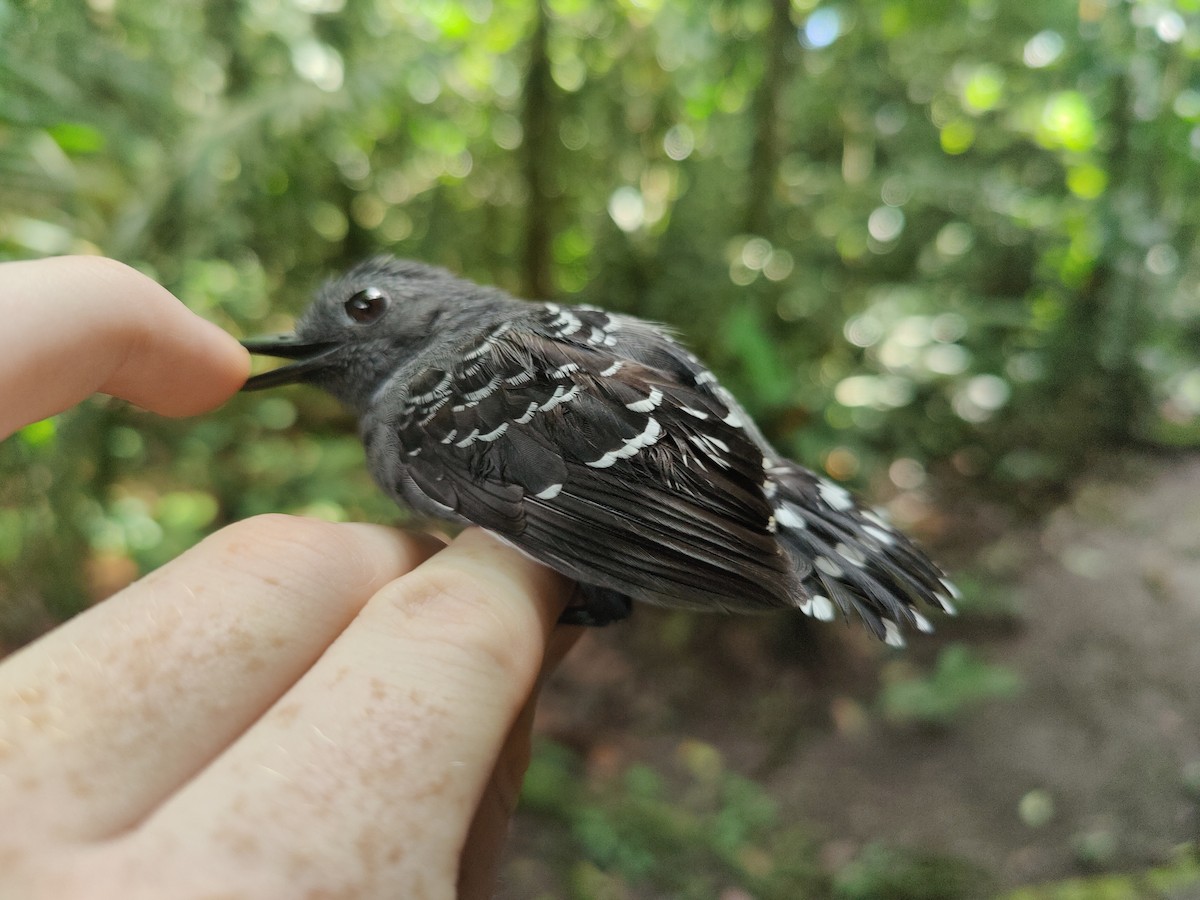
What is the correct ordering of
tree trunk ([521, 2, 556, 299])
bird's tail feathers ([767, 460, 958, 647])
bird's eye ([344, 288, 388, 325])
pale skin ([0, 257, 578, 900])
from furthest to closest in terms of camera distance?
1. tree trunk ([521, 2, 556, 299])
2. bird's eye ([344, 288, 388, 325])
3. bird's tail feathers ([767, 460, 958, 647])
4. pale skin ([0, 257, 578, 900])

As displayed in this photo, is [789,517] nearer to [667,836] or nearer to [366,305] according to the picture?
[366,305]

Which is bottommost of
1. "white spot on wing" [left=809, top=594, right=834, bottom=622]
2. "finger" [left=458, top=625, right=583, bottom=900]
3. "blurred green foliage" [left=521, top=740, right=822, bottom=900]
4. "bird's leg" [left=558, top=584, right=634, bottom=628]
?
"blurred green foliage" [left=521, top=740, right=822, bottom=900]

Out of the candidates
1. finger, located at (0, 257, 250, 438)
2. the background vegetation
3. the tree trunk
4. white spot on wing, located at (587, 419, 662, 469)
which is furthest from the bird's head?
the tree trunk

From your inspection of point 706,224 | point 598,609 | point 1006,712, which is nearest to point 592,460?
point 598,609

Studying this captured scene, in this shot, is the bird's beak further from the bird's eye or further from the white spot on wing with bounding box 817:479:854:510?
the white spot on wing with bounding box 817:479:854:510

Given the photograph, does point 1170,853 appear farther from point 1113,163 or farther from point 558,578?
point 1113,163

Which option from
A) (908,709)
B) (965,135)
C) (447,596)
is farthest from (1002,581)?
(447,596)
